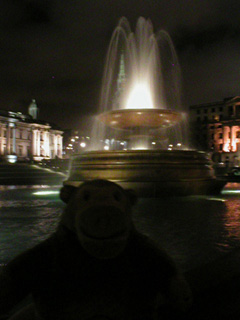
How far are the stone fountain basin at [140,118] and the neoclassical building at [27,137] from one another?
63.9 meters

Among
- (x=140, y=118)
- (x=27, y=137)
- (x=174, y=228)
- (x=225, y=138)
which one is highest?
(x=27, y=137)

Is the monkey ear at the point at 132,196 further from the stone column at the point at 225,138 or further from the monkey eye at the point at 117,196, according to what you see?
the stone column at the point at 225,138

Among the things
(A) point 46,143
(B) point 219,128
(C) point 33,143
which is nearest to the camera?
(B) point 219,128

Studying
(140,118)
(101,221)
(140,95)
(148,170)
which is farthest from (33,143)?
(101,221)

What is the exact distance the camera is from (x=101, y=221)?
1429 mm

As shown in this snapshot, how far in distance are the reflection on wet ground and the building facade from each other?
228 ft

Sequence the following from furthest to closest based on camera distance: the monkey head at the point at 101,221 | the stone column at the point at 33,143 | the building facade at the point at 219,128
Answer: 1. the stone column at the point at 33,143
2. the building facade at the point at 219,128
3. the monkey head at the point at 101,221

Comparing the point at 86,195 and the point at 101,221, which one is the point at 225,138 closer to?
the point at 86,195

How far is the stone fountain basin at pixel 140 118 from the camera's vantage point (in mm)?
12344

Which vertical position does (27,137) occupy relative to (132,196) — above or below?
above

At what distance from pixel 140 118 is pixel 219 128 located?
7873 centimetres

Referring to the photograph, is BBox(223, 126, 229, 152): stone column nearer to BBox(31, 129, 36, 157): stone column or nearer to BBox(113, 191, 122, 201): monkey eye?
BBox(31, 129, 36, 157): stone column

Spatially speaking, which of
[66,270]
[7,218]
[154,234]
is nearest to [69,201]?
[66,270]

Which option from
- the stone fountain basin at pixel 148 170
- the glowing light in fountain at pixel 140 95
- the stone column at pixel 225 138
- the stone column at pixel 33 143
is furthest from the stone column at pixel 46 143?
the stone fountain basin at pixel 148 170
